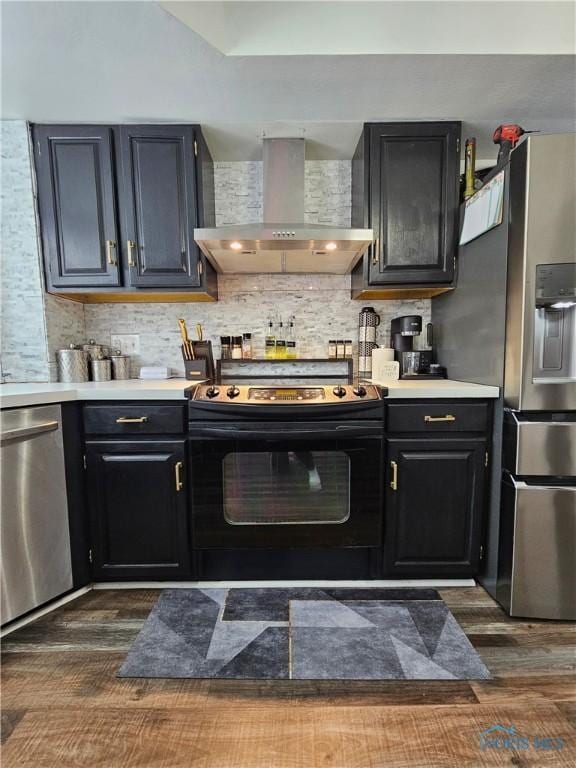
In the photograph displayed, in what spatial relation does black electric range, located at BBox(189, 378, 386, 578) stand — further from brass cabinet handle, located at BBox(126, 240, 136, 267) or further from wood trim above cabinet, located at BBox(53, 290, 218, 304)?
brass cabinet handle, located at BBox(126, 240, 136, 267)

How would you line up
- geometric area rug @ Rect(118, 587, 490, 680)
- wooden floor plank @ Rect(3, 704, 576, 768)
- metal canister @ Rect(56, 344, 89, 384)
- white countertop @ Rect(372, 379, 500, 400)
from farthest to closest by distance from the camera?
metal canister @ Rect(56, 344, 89, 384), white countertop @ Rect(372, 379, 500, 400), geometric area rug @ Rect(118, 587, 490, 680), wooden floor plank @ Rect(3, 704, 576, 768)

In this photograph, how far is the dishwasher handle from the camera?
4.63 ft

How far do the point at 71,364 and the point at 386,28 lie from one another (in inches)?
85.3

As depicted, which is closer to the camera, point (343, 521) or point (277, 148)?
point (343, 521)

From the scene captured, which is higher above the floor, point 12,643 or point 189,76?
point 189,76

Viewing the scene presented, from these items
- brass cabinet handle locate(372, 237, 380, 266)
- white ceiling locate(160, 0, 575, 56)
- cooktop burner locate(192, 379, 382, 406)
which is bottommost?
cooktop burner locate(192, 379, 382, 406)

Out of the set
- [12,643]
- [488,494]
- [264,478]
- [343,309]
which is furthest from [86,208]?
[488,494]

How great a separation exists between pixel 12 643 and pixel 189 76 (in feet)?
8.17

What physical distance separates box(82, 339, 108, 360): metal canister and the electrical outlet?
132 millimetres

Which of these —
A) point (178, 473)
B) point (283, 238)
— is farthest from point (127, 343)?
point (283, 238)

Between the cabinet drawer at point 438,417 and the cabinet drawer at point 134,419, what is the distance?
39.5 inches

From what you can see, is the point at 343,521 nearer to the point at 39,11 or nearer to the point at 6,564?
the point at 6,564

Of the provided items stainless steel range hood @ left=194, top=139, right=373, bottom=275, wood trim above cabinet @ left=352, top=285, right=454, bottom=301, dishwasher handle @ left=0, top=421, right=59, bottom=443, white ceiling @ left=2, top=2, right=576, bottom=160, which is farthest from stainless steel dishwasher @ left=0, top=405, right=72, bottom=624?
wood trim above cabinet @ left=352, top=285, right=454, bottom=301

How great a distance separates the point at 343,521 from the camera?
171cm
